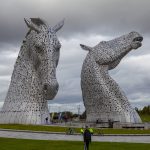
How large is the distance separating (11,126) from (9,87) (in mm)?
6087

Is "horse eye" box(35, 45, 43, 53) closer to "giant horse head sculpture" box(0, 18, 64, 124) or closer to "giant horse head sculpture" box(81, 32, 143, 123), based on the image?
"giant horse head sculpture" box(0, 18, 64, 124)

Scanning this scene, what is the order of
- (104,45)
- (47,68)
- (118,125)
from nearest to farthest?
1. (47,68)
2. (118,125)
3. (104,45)

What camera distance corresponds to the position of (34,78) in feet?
105

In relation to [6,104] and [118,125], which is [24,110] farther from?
[118,125]

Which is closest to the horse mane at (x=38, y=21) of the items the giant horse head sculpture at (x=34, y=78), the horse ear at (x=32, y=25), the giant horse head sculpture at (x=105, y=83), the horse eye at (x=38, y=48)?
the giant horse head sculpture at (x=34, y=78)

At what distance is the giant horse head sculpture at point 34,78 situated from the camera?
101 feet

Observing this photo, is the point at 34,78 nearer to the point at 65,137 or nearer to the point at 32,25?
the point at 32,25

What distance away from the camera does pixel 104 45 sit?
38906 millimetres

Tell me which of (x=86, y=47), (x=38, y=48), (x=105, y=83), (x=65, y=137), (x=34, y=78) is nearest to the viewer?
(x=65, y=137)

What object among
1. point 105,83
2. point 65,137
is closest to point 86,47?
point 105,83

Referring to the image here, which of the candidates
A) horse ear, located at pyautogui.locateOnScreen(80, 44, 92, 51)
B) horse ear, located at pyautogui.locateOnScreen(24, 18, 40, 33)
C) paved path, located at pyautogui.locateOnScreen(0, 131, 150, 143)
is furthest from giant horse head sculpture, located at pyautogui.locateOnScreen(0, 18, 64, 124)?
horse ear, located at pyautogui.locateOnScreen(80, 44, 92, 51)

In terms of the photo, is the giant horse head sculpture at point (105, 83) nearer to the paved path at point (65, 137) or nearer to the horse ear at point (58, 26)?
the horse ear at point (58, 26)

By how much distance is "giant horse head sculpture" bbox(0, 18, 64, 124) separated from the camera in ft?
101

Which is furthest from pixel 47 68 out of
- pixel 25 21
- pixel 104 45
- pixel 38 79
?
pixel 104 45
